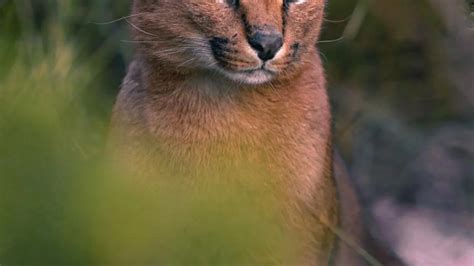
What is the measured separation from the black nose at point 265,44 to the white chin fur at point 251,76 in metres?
0.07

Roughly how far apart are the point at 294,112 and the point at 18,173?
197 centimetres

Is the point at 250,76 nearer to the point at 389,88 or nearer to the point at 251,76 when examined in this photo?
the point at 251,76

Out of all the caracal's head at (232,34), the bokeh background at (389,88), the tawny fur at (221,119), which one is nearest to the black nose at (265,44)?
the caracal's head at (232,34)

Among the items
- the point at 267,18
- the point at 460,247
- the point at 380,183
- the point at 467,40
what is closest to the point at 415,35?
the point at 467,40

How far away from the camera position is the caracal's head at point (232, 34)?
9.75 ft

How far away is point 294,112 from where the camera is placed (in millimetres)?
3486

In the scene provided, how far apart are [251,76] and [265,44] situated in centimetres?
16

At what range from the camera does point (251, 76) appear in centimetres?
306

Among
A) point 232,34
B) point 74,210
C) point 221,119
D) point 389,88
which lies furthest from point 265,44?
point 389,88

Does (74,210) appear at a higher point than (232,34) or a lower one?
higher

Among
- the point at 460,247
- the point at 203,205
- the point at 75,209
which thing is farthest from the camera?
the point at 460,247

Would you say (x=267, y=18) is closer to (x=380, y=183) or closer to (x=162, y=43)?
(x=162, y=43)

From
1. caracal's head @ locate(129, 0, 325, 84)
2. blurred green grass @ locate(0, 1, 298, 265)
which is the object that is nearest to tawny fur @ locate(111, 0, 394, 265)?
caracal's head @ locate(129, 0, 325, 84)

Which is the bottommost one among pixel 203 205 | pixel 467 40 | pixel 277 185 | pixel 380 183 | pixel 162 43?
pixel 380 183
